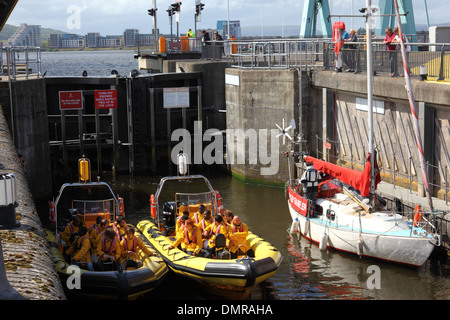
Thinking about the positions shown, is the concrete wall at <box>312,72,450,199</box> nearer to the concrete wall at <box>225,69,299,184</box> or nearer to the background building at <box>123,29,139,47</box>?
the concrete wall at <box>225,69,299,184</box>

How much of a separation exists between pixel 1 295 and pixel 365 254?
Result: 36.4 feet

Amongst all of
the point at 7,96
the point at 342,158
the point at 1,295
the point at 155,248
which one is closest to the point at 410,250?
the point at 155,248

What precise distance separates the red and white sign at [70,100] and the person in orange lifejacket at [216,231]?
13.5m

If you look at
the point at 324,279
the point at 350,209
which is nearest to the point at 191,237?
the point at 324,279

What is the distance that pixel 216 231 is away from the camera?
1570 centimetres

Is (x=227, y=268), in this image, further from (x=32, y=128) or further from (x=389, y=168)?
(x=32, y=128)

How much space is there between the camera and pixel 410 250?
16.4 meters

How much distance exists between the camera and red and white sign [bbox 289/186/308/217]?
19484 millimetres

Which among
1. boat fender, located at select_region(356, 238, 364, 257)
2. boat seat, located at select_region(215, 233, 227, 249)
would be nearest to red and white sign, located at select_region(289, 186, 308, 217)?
boat fender, located at select_region(356, 238, 364, 257)

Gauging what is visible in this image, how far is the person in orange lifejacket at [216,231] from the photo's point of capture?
1567 centimetres

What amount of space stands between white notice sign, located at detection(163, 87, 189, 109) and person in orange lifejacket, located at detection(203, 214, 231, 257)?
1369cm

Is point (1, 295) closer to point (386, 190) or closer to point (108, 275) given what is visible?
point (108, 275)

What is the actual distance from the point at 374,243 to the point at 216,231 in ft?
13.1

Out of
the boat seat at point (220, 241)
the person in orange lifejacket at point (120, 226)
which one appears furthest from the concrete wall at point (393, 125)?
the person in orange lifejacket at point (120, 226)
